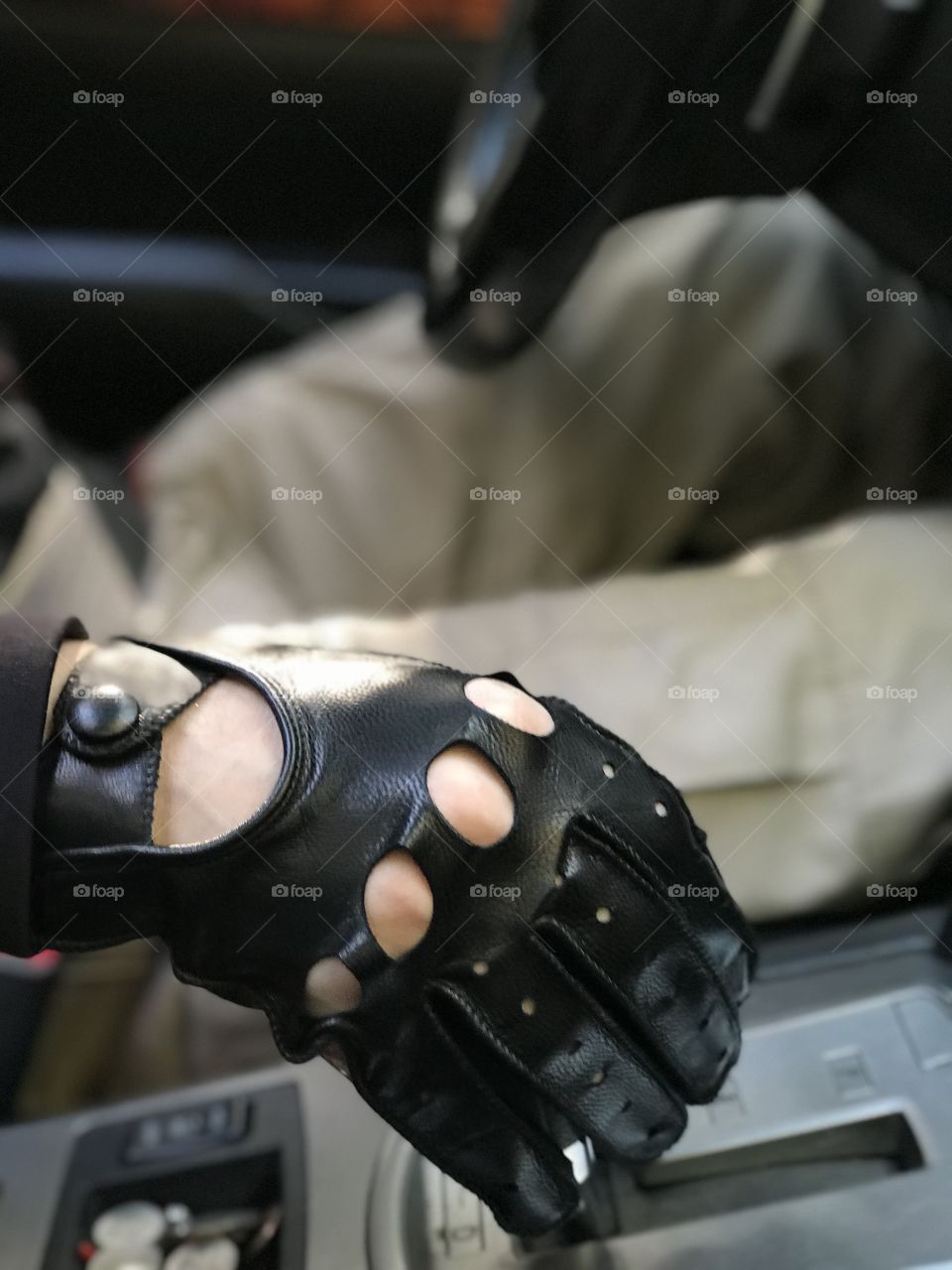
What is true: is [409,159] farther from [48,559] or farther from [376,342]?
[48,559]

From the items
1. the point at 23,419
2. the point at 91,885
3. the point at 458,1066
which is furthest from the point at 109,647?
the point at 23,419

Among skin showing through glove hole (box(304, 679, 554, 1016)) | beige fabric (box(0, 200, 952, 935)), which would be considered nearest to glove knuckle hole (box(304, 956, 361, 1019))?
skin showing through glove hole (box(304, 679, 554, 1016))

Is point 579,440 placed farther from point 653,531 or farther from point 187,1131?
point 187,1131

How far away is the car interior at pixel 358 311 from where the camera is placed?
0.55 metres

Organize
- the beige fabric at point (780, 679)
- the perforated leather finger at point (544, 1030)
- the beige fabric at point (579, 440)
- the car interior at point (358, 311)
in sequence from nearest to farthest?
1. the perforated leather finger at point (544, 1030)
2. the car interior at point (358, 311)
3. the beige fabric at point (780, 679)
4. the beige fabric at point (579, 440)

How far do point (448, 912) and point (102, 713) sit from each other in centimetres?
18

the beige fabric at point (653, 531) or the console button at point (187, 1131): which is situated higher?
the beige fabric at point (653, 531)

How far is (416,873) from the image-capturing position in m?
0.44

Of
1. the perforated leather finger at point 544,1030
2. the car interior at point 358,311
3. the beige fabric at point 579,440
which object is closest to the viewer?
the perforated leather finger at point 544,1030

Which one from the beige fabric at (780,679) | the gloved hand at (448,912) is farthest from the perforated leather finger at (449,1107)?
the beige fabric at (780,679)

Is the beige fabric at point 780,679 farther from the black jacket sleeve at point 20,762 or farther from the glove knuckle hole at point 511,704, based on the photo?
the black jacket sleeve at point 20,762

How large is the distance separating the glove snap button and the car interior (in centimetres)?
29

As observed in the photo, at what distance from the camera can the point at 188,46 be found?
1324 millimetres

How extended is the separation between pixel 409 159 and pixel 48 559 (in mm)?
735
